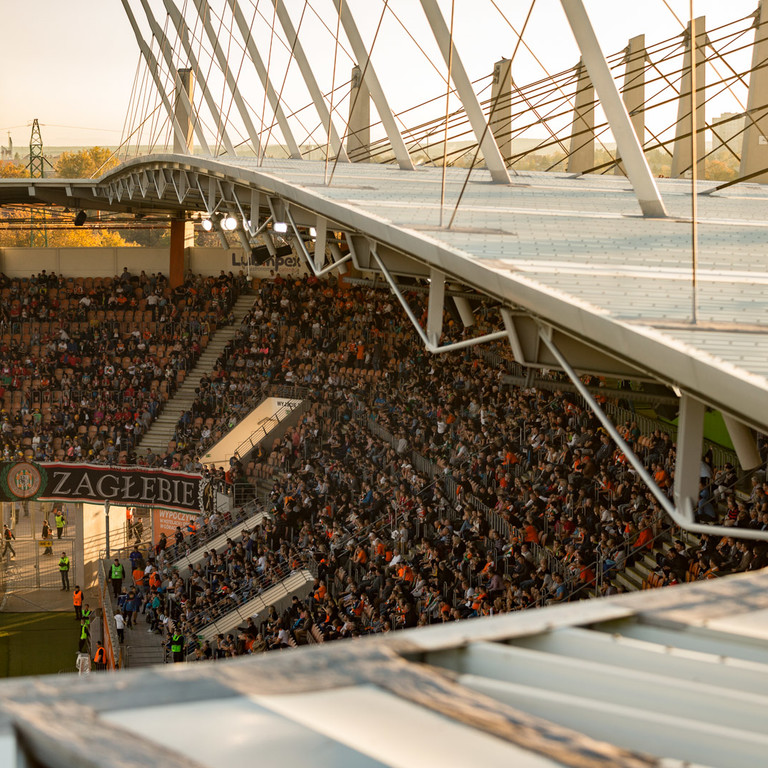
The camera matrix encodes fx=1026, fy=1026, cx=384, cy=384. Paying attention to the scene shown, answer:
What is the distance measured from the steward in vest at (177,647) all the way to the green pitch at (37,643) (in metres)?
4.70

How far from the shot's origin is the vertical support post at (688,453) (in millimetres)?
6789

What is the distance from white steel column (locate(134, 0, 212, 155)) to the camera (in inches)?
1243

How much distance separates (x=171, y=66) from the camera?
107 feet

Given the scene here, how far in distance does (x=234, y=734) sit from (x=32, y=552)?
38.1m

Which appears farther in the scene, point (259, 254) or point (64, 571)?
point (259, 254)

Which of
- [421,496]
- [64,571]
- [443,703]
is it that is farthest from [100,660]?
[443,703]

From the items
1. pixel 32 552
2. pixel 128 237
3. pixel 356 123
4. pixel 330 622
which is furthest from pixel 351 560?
pixel 128 237

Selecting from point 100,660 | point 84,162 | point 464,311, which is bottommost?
point 100,660

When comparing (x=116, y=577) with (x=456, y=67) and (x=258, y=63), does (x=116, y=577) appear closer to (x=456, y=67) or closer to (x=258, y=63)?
(x=258, y=63)

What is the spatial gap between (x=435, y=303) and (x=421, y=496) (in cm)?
1031

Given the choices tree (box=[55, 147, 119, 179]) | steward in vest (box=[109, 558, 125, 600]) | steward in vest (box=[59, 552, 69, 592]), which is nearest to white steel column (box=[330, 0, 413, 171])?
steward in vest (box=[109, 558, 125, 600])

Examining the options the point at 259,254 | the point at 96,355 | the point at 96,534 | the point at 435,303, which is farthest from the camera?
the point at 259,254

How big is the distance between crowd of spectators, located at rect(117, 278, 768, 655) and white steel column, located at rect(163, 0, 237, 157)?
711 cm

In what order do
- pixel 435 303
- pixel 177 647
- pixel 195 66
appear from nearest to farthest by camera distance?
pixel 435 303
pixel 177 647
pixel 195 66
